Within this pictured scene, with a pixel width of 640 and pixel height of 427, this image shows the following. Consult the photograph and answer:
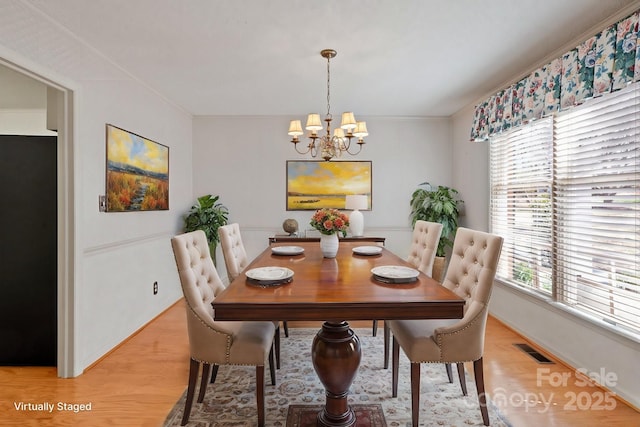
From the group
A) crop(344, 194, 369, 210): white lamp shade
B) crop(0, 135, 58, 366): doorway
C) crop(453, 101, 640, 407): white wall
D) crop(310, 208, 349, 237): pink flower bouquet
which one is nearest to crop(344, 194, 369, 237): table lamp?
crop(344, 194, 369, 210): white lamp shade

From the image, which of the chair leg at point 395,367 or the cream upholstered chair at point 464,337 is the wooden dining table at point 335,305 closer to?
the cream upholstered chair at point 464,337

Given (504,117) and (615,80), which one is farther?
(504,117)

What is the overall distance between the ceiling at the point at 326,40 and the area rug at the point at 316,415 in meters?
2.47

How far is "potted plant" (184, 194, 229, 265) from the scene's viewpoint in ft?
14.1

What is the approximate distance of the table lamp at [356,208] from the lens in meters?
4.14

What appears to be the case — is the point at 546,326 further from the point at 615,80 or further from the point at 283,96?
the point at 283,96

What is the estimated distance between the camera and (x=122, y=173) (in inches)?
119

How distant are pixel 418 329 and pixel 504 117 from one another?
2.41 metres

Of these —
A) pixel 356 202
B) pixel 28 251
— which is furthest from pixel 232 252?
pixel 356 202

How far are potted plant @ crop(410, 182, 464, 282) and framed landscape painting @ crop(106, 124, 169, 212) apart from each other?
3282 millimetres

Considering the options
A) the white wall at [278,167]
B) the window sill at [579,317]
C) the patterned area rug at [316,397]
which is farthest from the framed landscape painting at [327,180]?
the patterned area rug at [316,397]

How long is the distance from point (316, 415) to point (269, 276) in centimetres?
90

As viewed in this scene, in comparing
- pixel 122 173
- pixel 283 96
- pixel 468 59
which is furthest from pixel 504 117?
pixel 122 173

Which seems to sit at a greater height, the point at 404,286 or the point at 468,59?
the point at 468,59
